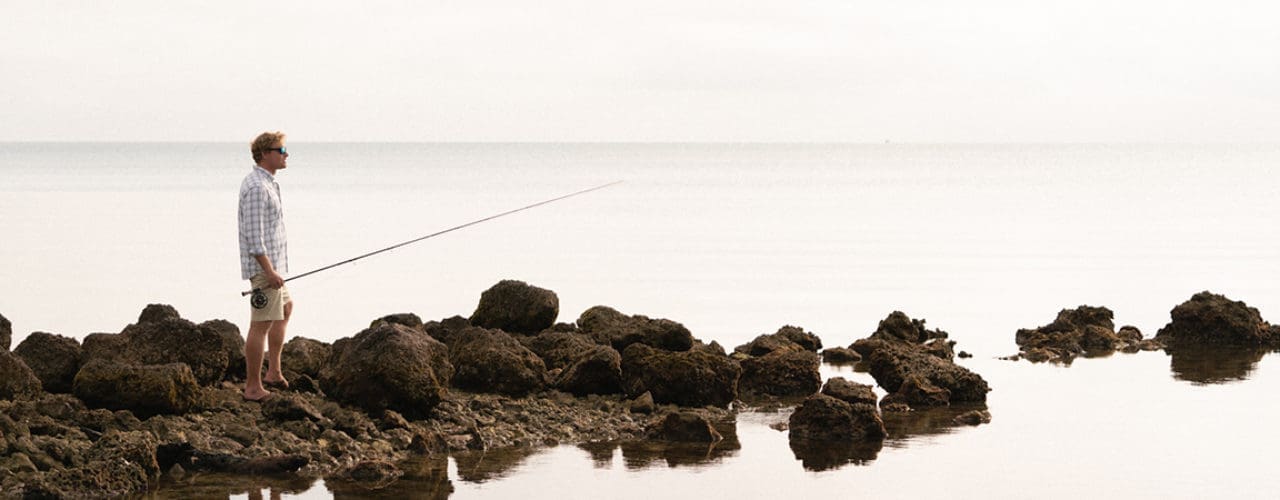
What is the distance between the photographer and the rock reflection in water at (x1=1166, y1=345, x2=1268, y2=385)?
1563 centimetres

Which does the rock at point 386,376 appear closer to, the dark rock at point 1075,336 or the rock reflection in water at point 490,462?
the rock reflection in water at point 490,462

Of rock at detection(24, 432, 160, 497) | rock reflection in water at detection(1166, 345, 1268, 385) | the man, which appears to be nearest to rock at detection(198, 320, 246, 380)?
the man

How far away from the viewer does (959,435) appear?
12.3m

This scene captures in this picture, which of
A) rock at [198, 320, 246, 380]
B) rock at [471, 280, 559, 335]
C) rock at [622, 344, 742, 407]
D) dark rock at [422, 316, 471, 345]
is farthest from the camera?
rock at [471, 280, 559, 335]

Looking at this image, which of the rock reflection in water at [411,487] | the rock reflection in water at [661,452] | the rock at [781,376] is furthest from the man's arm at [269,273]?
the rock at [781,376]

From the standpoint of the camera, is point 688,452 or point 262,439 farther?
point 688,452

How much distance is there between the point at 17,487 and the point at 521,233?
3199cm

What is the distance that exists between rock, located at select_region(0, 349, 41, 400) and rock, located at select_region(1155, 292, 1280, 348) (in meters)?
12.6

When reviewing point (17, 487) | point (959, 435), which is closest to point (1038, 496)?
point (959, 435)

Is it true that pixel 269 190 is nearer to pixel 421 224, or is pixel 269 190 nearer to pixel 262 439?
pixel 262 439

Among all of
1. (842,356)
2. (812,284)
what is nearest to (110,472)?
(842,356)

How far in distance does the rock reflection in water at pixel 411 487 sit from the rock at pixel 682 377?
101 inches

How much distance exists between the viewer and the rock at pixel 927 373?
13844mm

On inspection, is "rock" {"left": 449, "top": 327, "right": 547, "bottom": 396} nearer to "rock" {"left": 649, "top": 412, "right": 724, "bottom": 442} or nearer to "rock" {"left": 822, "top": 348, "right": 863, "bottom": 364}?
"rock" {"left": 649, "top": 412, "right": 724, "bottom": 442}
